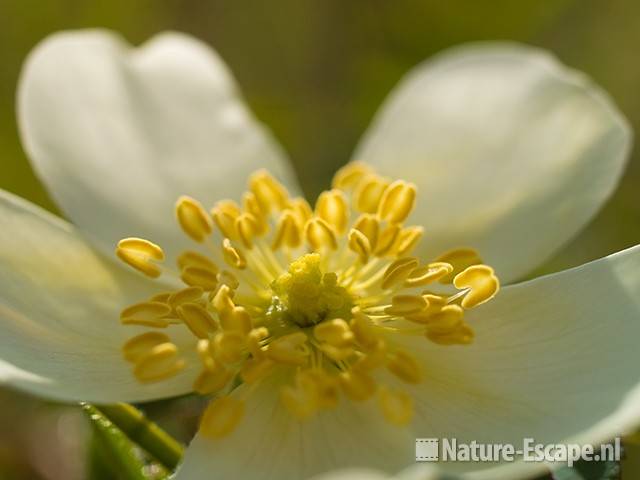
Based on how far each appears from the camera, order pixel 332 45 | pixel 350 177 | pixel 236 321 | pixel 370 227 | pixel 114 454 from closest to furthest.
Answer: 1. pixel 114 454
2. pixel 236 321
3. pixel 370 227
4. pixel 350 177
5. pixel 332 45

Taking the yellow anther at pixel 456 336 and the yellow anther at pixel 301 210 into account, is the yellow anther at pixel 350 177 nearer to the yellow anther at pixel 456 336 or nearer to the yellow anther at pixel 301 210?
the yellow anther at pixel 301 210

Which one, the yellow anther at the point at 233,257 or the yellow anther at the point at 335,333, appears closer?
the yellow anther at the point at 335,333

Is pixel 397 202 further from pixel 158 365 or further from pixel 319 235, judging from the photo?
pixel 158 365

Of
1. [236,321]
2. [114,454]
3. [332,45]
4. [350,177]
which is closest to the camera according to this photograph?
[114,454]

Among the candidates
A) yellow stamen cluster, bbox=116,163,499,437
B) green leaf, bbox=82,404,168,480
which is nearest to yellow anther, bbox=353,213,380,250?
yellow stamen cluster, bbox=116,163,499,437

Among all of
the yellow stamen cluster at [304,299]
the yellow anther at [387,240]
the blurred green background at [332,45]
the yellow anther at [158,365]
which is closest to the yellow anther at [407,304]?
the yellow stamen cluster at [304,299]

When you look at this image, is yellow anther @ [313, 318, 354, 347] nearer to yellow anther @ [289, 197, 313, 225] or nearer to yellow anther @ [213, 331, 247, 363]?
yellow anther @ [213, 331, 247, 363]

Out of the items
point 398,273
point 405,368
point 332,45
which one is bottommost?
point 405,368

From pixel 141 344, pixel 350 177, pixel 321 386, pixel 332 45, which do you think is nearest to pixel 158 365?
pixel 141 344
